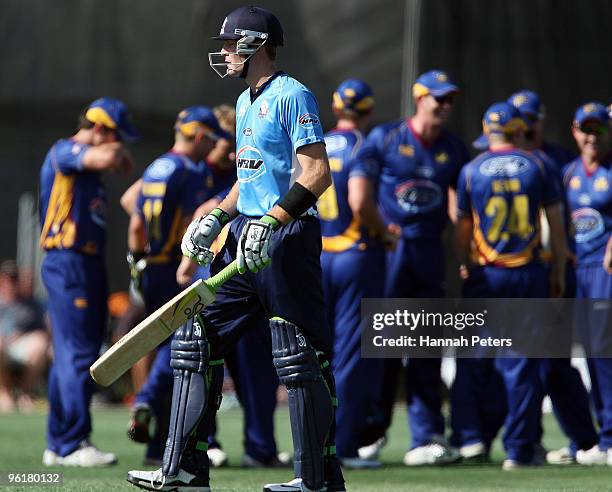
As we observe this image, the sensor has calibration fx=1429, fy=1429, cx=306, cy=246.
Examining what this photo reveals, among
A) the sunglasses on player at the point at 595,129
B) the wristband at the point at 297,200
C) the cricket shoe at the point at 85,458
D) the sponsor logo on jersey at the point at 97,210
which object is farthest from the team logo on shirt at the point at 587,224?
the wristband at the point at 297,200

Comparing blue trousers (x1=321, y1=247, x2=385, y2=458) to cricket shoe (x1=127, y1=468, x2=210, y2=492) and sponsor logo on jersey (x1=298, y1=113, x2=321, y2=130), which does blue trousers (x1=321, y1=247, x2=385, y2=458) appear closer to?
cricket shoe (x1=127, y1=468, x2=210, y2=492)

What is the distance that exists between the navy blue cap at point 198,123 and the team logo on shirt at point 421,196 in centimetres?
130

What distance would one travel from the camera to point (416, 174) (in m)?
9.25

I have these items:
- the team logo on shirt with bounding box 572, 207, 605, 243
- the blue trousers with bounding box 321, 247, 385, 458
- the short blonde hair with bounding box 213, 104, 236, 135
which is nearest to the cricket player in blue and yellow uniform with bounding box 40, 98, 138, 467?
the short blonde hair with bounding box 213, 104, 236, 135

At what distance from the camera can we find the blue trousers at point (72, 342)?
8656 mm

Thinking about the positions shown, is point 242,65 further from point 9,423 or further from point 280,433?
point 9,423

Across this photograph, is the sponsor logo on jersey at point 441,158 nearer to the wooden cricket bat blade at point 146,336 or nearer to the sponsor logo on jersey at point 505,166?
the sponsor logo on jersey at point 505,166

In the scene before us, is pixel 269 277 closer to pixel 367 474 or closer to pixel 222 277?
pixel 222 277

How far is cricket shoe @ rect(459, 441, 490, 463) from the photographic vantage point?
9281mm

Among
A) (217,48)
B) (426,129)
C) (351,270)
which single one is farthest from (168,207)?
(217,48)

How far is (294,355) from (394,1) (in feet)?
28.3

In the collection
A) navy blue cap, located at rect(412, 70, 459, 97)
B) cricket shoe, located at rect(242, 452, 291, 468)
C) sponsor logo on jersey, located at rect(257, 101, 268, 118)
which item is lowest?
cricket shoe, located at rect(242, 452, 291, 468)

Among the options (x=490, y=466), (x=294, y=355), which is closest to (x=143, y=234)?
(x=490, y=466)

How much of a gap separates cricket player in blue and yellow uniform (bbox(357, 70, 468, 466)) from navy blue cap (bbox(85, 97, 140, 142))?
5.23 feet
